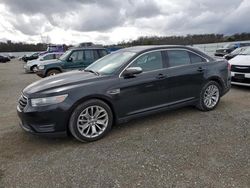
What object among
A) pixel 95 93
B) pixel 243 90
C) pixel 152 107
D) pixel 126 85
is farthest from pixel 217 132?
pixel 243 90

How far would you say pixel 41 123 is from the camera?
12.1 ft

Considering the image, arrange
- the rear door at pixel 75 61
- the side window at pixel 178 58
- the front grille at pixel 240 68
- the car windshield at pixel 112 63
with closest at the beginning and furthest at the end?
the car windshield at pixel 112 63
the side window at pixel 178 58
the front grille at pixel 240 68
the rear door at pixel 75 61

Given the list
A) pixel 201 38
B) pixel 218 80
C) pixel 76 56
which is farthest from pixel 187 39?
pixel 218 80

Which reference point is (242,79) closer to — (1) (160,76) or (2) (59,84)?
(1) (160,76)

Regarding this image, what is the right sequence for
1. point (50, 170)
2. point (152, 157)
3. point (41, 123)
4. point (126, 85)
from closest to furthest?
point (50, 170) < point (152, 157) < point (41, 123) < point (126, 85)

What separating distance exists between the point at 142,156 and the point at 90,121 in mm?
1109

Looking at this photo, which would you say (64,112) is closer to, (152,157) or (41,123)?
(41,123)

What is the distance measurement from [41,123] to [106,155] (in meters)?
1.15

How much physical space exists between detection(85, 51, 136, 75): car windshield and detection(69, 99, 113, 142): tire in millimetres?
701

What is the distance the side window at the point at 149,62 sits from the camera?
4.53 metres

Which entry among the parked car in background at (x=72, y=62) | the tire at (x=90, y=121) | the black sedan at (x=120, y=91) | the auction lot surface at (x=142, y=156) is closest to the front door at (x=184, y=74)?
the black sedan at (x=120, y=91)

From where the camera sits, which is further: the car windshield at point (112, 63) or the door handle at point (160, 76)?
the door handle at point (160, 76)

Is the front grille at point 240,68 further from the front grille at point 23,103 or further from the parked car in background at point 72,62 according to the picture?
the front grille at point 23,103

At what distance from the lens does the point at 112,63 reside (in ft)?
15.4
